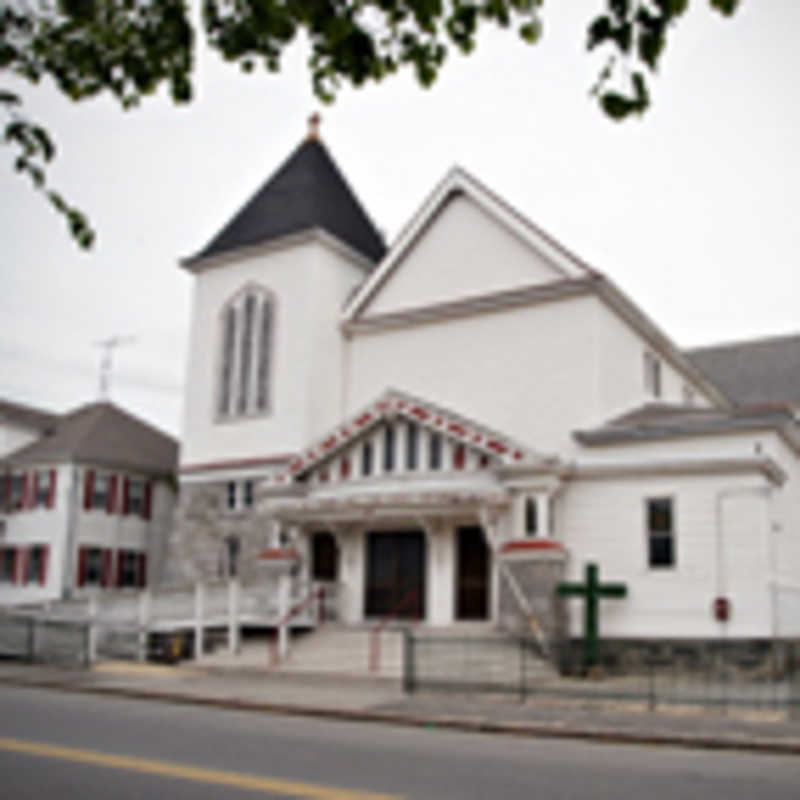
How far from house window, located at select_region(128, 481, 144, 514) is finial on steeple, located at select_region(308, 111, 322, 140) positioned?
49.1 ft

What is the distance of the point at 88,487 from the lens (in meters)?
37.5

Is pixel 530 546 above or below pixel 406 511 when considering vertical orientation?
below

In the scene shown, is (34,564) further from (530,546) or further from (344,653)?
(530,546)

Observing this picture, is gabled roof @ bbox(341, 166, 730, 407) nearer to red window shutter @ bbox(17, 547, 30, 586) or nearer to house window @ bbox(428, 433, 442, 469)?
house window @ bbox(428, 433, 442, 469)

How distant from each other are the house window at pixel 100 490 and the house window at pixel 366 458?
15.5 m

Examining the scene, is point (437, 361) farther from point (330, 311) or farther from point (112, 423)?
point (112, 423)

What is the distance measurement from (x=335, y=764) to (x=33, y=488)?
3072 cm

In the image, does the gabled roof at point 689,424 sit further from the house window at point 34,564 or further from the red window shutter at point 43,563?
the house window at point 34,564

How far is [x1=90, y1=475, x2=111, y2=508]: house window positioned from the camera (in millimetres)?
37781

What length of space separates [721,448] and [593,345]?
4509mm

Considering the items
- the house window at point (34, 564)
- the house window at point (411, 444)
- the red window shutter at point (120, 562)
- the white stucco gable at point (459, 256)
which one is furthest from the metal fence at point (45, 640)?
the red window shutter at point (120, 562)

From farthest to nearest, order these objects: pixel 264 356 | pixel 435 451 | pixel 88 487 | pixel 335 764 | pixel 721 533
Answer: pixel 88 487, pixel 264 356, pixel 435 451, pixel 721 533, pixel 335 764

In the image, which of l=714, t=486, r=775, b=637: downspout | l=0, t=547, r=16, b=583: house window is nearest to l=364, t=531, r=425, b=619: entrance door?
l=714, t=486, r=775, b=637: downspout

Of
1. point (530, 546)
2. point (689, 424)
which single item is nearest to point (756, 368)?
point (689, 424)
